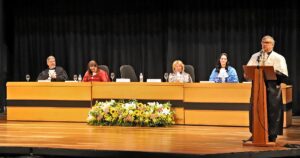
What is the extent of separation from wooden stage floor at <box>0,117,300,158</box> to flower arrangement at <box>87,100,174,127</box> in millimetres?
218

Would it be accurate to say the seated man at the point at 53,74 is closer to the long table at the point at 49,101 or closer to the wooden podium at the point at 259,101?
the long table at the point at 49,101

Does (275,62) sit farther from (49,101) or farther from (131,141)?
(49,101)

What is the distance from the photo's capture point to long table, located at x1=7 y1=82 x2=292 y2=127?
8678 millimetres

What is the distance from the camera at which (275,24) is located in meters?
10.9

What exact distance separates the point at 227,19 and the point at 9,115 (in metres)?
4.67

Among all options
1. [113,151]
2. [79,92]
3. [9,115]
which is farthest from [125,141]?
[9,115]

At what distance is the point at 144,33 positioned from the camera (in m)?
11.7

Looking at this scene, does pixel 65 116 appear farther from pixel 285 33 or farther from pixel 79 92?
pixel 285 33

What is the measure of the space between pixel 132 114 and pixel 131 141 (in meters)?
1.78

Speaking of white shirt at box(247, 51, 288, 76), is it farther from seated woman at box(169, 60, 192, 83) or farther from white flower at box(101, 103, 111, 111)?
white flower at box(101, 103, 111, 111)

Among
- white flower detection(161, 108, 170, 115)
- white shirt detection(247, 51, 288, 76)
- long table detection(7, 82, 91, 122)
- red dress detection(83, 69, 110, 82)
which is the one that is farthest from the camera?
red dress detection(83, 69, 110, 82)

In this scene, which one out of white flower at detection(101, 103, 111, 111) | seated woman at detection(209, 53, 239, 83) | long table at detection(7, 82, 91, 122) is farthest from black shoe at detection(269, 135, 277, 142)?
long table at detection(7, 82, 91, 122)

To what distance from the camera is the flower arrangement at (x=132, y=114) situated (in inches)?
339

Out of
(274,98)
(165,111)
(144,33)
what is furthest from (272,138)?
(144,33)
